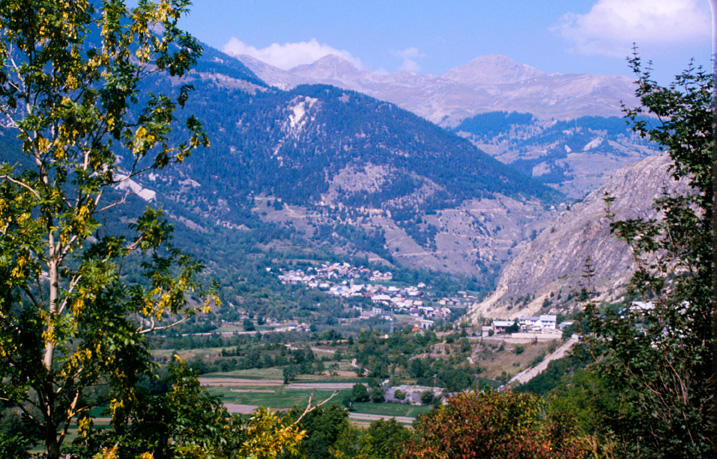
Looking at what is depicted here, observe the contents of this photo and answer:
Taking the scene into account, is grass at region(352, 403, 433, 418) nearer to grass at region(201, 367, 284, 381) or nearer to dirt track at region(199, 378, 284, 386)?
dirt track at region(199, 378, 284, 386)

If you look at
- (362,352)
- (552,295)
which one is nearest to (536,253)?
(552,295)

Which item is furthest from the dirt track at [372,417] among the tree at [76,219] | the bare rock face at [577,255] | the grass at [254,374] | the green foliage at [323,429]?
the tree at [76,219]

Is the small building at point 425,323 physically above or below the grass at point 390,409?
above

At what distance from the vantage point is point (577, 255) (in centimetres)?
11619

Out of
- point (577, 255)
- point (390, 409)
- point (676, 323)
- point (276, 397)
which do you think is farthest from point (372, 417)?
point (676, 323)

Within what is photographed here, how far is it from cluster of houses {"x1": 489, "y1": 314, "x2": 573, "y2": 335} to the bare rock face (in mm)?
4593

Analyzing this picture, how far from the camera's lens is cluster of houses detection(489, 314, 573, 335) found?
309 ft

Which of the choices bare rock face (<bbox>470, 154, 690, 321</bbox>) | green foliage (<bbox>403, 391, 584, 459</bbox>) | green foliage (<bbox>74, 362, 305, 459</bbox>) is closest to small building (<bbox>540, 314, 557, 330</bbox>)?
bare rock face (<bbox>470, 154, 690, 321</bbox>)

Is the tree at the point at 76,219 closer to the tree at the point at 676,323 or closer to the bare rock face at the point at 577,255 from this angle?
the tree at the point at 676,323

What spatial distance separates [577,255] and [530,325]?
24.6m

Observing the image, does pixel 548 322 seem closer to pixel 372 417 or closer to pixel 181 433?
pixel 372 417

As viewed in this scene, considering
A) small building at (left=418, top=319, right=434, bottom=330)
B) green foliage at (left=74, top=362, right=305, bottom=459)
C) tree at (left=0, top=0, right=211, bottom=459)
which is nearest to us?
tree at (left=0, top=0, right=211, bottom=459)

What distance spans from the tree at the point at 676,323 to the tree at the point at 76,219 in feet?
26.6

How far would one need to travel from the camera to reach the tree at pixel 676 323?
10883mm
